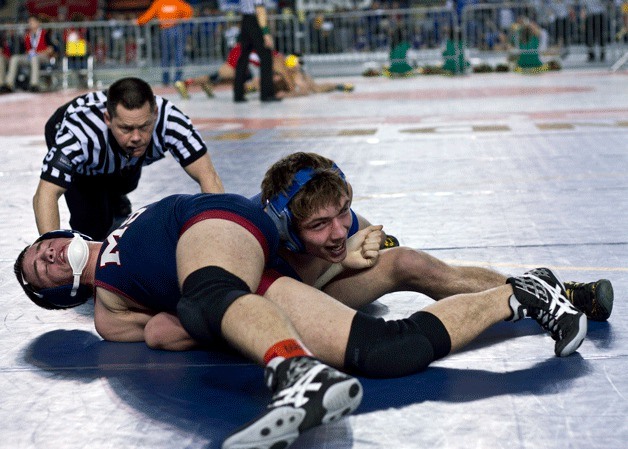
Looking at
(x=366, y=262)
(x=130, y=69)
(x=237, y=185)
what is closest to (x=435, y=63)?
(x=130, y=69)

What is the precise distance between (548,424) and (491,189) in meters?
3.98

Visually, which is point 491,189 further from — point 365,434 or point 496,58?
point 496,58

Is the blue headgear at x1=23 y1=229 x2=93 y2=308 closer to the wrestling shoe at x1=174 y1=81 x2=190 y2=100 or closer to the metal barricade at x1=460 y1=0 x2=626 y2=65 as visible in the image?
the wrestling shoe at x1=174 y1=81 x2=190 y2=100

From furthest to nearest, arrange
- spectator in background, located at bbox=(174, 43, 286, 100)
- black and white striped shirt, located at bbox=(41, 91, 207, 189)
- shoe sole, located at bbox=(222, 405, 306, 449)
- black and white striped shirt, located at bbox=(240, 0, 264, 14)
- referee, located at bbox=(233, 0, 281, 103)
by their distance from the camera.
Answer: spectator in background, located at bbox=(174, 43, 286, 100) → black and white striped shirt, located at bbox=(240, 0, 264, 14) → referee, located at bbox=(233, 0, 281, 103) → black and white striped shirt, located at bbox=(41, 91, 207, 189) → shoe sole, located at bbox=(222, 405, 306, 449)

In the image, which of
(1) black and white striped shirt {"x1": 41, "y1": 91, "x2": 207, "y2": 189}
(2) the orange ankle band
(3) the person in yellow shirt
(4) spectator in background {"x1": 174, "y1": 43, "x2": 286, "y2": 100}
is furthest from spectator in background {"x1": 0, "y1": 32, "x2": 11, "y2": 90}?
(2) the orange ankle band

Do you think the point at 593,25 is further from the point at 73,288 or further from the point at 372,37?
the point at 73,288

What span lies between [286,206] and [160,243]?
420 mm

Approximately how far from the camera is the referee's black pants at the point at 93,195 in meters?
5.44

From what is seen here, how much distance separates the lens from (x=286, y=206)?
10.5 ft

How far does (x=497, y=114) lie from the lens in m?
11.3

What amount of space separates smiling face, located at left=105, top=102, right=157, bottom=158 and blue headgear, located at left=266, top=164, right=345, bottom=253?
135cm

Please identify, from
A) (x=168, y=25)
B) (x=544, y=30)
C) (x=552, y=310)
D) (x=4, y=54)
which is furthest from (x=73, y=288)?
(x=544, y=30)

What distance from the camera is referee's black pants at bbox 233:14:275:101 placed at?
14.0 meters

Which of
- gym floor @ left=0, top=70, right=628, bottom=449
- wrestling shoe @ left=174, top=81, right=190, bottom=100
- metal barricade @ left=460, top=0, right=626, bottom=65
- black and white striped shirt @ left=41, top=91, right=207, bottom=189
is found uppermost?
metal barricade @ left=460, top=0, right=626, bottom=65
